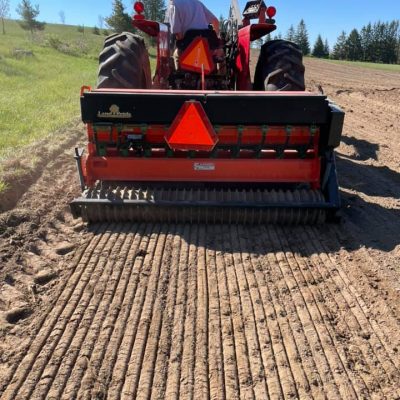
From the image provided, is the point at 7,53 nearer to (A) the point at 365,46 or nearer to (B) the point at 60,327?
(B) the point at 60,327

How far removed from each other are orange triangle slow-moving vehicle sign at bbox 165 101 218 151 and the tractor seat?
1497mm

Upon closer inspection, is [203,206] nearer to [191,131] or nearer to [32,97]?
[191,131]

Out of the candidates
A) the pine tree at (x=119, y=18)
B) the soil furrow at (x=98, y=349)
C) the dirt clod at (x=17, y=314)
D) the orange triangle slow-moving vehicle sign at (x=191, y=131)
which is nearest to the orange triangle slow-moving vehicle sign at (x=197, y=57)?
the orange triangle slow-moving vehicle sign at (x=191, y=131)

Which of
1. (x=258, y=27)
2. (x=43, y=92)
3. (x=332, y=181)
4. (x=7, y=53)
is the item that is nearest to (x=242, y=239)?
(x=332, y=181)

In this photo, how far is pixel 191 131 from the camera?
12.6 feet

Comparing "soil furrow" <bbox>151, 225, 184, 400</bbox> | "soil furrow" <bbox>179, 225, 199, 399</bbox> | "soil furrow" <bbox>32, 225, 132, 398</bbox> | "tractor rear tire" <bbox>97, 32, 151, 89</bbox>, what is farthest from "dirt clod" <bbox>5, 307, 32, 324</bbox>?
"tractor rear tire" <bbox>97, 32, 151, 89</bbox>

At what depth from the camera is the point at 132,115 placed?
12.7ft

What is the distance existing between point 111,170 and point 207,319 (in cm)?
192

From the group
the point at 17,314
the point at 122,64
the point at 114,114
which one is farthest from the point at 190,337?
the point at 122,64

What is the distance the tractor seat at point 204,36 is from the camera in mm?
4902

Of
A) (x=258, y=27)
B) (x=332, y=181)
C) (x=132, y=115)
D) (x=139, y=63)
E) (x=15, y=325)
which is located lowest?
(x=15, y=325)

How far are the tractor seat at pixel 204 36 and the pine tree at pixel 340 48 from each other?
74.4m

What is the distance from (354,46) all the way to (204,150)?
3054 inches

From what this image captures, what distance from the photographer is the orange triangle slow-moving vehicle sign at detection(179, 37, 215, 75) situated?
4660mm
